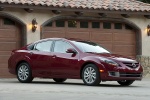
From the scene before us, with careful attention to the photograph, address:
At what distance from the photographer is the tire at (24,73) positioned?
1780 centimetres

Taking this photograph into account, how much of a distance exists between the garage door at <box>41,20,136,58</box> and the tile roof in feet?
2.49

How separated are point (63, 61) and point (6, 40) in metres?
5.29

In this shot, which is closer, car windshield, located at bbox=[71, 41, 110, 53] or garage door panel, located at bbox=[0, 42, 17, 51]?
car windshield, located at bbox=[71, 41, 110, 53]

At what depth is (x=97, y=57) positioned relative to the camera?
634 inches

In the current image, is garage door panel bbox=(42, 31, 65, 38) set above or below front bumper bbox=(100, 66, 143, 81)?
above

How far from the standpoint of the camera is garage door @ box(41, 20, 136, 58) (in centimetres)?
2283

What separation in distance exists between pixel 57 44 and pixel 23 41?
4.79m

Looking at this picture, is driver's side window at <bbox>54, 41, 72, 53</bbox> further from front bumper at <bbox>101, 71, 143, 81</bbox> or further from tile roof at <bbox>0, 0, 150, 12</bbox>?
tile roof at <bbox>0, 0, 150, 12</bbox>

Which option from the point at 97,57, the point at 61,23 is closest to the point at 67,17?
the point at 61,23

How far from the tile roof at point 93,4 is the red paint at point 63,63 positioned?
3815mm

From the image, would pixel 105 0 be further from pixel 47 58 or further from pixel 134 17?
pixel 47 58

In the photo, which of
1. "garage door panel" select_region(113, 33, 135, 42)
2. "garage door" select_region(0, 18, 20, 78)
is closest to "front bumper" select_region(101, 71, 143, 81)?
"garage door" select_region(0, 18, 20, 78)

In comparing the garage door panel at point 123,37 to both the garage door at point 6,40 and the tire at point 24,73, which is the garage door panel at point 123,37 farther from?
the tire at point 24,73

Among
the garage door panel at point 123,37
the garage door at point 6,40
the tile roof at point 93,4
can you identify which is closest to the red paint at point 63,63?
the garage door at point 6,40
